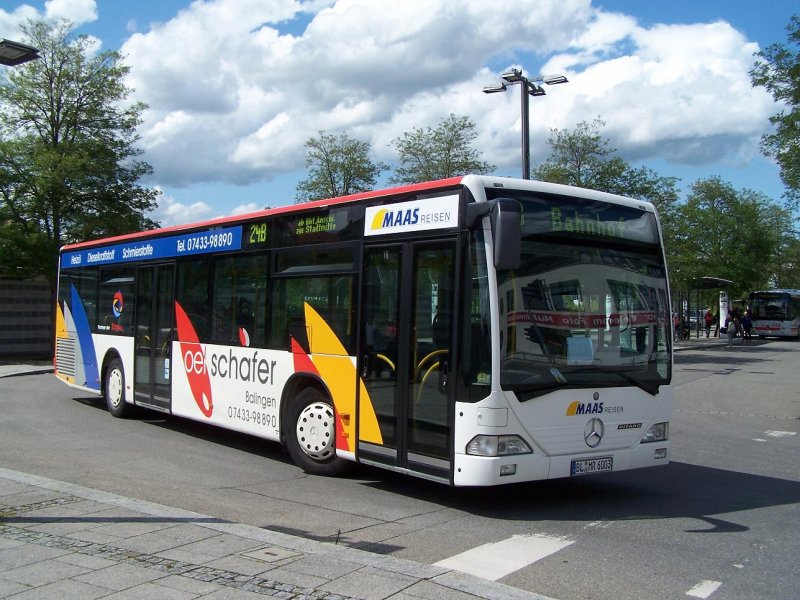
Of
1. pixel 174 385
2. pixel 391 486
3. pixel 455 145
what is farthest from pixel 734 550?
pixel 455 145

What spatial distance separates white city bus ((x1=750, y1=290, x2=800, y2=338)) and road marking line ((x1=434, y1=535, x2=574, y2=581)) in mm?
53764

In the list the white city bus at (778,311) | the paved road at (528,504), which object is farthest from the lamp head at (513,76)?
the white city bus at (778,311)

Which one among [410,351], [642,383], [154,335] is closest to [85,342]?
[154,335]

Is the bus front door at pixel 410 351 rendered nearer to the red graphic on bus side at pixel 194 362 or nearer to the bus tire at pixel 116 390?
the red graphic on bus side at pixel 194 362

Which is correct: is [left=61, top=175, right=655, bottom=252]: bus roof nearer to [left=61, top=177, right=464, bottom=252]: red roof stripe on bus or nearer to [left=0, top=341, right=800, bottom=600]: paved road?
[left=61, top=177, right=464, bottom=252]: red roof stripe on bus

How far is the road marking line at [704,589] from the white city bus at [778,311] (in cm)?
5420

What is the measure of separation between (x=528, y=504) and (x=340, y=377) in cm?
228

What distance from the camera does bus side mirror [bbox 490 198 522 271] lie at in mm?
6336

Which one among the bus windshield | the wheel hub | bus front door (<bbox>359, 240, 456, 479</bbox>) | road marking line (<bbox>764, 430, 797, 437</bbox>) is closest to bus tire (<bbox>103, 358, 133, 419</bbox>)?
the wheel hub

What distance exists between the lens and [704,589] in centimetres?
511

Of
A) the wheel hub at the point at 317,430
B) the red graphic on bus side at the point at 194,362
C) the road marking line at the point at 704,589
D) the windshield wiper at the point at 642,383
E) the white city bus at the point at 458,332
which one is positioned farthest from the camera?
the red graphic on bus side at the point at 194,362

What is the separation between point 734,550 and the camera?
603cm

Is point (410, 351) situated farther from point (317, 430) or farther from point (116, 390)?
point (116, 390)

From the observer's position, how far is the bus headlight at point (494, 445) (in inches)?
258
